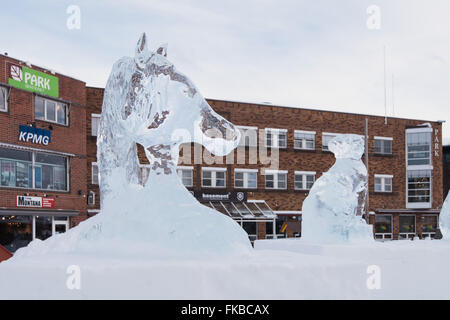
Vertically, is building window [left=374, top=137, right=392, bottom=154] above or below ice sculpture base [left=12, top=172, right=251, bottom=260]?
above

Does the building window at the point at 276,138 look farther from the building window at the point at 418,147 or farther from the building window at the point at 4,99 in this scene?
the building window at the point at 4,99

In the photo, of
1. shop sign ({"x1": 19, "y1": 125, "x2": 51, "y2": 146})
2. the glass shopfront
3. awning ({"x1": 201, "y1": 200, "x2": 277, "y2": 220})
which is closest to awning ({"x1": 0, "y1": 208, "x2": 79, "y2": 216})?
the glass shopfront

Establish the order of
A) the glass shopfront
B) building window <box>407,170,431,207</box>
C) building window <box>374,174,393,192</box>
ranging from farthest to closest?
1. building window <box>407,170,431,207</box>
2. building window <box>374,174,393,192</box>
3. the glass shopfront

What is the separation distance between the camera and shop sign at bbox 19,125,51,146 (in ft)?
70.3

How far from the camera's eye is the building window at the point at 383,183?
34500 mm

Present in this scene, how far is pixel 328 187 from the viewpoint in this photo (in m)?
12.3

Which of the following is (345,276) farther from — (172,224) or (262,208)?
(262,208)

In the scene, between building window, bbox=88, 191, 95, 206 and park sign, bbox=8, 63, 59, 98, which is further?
building window, bbox=88, 191, 95, 206

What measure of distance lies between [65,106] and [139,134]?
1704cm

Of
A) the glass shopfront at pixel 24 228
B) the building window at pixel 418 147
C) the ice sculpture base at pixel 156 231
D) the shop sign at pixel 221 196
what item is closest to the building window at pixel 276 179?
the shop sign at pixel 221 196

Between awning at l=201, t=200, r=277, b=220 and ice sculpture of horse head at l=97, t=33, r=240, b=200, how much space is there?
2076 centimetres

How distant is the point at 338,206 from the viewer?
12.2 meters

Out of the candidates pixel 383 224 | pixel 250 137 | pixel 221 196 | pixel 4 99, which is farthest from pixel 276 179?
pixel 4 99

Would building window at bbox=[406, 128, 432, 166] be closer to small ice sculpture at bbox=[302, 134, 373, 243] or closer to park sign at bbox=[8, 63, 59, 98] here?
park sign at bbox=[8, 63, 59, 98]
